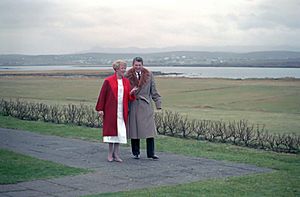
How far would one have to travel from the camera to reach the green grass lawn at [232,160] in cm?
847

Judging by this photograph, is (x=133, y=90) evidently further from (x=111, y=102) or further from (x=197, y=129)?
(x=197, y=129)

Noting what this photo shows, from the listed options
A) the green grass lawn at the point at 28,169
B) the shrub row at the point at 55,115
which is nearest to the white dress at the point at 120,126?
the green grass lawn at the point at 28,169

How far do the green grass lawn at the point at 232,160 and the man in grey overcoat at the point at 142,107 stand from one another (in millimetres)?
1217

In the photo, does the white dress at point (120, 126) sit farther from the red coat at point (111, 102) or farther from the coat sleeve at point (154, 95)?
the coat sleeve at point (154, 95)

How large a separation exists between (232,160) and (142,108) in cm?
200

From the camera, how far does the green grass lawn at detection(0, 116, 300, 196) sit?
8469 millimetres

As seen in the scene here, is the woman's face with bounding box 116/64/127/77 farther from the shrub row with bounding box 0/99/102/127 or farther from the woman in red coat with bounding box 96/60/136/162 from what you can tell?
the shrub row with bounding box 0/99/102/127

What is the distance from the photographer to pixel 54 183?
9016 millimetres

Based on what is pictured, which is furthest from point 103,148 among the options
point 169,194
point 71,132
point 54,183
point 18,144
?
point 169,194

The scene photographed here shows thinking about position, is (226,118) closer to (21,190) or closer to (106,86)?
(106,86)

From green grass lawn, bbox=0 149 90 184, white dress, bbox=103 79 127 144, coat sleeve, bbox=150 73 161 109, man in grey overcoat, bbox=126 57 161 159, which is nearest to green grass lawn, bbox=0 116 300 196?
man in grey overcoat, bbox=126 57 161 159

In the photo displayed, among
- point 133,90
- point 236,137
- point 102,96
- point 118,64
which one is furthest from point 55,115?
point 118,64

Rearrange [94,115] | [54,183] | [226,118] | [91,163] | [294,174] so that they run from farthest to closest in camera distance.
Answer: [226,118] → [94,115] → [91,163] → [294,174] → [54,183]

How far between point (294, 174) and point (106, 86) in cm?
385
